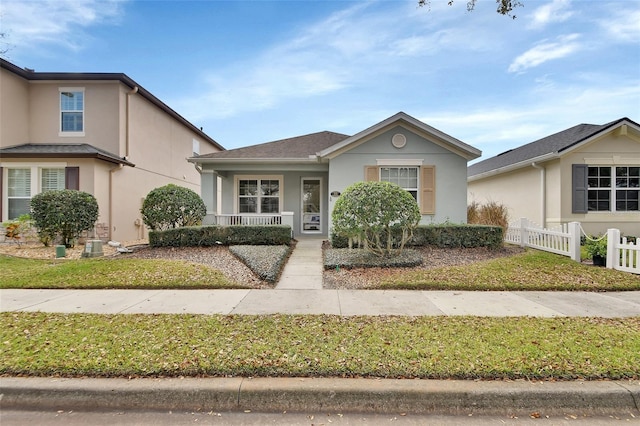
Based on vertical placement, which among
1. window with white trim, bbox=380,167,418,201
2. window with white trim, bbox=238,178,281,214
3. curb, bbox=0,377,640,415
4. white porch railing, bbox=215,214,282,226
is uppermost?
window with white trim, bbox=380,167,418,201

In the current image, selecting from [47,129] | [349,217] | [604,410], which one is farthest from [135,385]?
[47,129]

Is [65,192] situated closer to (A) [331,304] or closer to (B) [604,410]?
(A) [331,304]

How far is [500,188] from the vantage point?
17141 millimetres

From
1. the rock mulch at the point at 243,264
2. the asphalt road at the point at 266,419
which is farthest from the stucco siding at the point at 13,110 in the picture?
the asphalt road at the point at 266,419

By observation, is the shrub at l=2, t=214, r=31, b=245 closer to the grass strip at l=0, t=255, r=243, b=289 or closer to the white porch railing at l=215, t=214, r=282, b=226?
the grass strip at l=0, t=255, r=243, b=289

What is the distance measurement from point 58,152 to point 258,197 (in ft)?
24.6

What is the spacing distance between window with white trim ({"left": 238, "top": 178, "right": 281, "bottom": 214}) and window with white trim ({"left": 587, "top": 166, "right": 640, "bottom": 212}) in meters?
12.7

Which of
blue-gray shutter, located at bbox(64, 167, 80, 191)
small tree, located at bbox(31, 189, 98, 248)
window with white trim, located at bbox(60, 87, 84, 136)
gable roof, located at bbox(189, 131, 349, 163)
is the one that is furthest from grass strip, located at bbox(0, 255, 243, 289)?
window with white trim, located at bbox(60, 87, 84, 136)

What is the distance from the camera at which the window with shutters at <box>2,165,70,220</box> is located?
12.1m

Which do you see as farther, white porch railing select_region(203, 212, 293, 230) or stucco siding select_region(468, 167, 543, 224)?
stucco siding select_region(468, 167, 543, 224)

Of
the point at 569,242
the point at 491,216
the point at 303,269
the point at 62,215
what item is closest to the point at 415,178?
the point at 491,216

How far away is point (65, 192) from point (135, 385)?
10516 mm

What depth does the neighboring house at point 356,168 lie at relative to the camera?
473 inches

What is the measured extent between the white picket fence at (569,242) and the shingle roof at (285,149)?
26.5 feet
